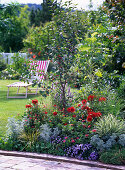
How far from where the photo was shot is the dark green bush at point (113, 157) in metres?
3.73

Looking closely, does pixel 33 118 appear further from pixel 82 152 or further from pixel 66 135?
pixel 82 152

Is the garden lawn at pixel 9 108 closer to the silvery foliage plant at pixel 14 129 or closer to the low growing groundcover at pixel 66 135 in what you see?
the silvery foliage plant at pixel 14 129

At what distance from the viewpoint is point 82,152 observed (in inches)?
158

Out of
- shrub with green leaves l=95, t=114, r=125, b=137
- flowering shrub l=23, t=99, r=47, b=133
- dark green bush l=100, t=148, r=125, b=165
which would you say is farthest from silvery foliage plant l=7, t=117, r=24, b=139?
dark green bush l=100, t=148, r=125, b=165

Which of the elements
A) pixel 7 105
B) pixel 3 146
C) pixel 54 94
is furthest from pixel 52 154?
pixel 7 105

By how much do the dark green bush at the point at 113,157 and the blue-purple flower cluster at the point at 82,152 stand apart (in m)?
0.15

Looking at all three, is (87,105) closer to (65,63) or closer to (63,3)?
(65,63)

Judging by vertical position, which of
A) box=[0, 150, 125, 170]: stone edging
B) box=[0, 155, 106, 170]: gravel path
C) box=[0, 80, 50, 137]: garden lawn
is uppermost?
box=[0, 80, 50, 137]: garden lawn

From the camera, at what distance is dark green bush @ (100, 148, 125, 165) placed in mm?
3730

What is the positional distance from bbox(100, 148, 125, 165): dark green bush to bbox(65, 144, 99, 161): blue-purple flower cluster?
150mm

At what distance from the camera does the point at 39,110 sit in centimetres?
508

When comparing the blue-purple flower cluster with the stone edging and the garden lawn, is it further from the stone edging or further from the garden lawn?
the garden lawn

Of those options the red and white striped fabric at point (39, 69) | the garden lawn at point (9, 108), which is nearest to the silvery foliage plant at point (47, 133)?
the garden lawn at point (9, 108)

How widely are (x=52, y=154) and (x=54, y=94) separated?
1.99 m
